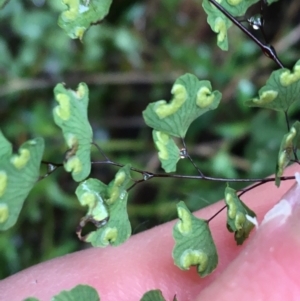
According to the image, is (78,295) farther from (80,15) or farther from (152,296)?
(80,15)

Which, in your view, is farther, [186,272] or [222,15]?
[186,272]

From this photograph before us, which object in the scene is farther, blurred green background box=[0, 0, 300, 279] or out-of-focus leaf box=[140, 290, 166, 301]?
blurred green background box=[0, 0, 300, 279]

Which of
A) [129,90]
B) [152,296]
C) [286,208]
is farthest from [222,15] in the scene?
[129,90]

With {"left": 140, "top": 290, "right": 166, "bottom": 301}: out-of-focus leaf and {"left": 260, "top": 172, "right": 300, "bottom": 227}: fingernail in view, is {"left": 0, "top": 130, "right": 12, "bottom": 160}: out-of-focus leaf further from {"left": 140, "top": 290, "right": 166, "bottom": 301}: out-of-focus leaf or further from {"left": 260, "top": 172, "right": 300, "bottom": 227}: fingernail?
{"left": 260, "top": 172, "right": 300, "bottom": 227}: fingernail

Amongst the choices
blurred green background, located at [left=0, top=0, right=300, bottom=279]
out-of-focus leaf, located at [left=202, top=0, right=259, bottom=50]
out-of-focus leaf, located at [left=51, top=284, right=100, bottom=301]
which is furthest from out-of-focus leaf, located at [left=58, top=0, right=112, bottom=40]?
blurred green background, located at [left=0, top=0, right=300, bottom=279]

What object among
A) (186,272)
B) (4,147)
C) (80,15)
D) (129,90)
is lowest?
(129,90)

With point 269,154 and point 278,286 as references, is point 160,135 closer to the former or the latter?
point 278,286
